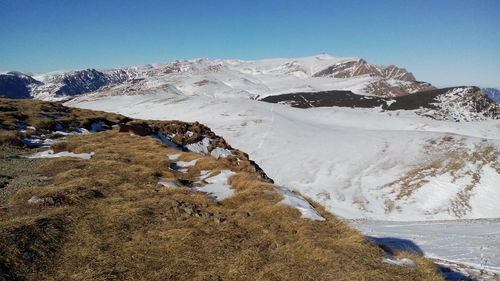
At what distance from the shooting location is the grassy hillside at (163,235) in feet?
37.4

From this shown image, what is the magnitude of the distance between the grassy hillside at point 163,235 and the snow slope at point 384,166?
141 ft

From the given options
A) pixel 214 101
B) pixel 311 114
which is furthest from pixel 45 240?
pixel 214 101

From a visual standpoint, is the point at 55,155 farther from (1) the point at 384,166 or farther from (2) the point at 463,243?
(1) the point at 384,166

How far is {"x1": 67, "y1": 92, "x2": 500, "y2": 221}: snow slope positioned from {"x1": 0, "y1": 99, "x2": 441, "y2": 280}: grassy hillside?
42.9m

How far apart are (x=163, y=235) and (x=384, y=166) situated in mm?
71999

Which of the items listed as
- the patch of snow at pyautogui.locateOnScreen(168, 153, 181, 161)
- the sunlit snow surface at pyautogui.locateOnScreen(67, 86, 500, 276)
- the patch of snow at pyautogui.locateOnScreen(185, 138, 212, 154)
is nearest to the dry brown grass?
the patch of snow at pyautogui.locateOnScreen(168, 153, 181, 161)

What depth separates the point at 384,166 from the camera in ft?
254

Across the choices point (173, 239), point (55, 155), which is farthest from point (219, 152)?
point (173, 239)

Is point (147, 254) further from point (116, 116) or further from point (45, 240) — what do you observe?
point (116, 116)

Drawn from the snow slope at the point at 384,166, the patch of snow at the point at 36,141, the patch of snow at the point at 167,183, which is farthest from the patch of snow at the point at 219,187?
the snow slope at the point at 384,166

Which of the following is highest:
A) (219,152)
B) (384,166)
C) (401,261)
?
(401,261)

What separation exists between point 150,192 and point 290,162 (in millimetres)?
67716

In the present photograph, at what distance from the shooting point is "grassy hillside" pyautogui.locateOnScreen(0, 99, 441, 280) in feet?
37.4

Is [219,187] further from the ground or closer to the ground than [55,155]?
closer to the ground
